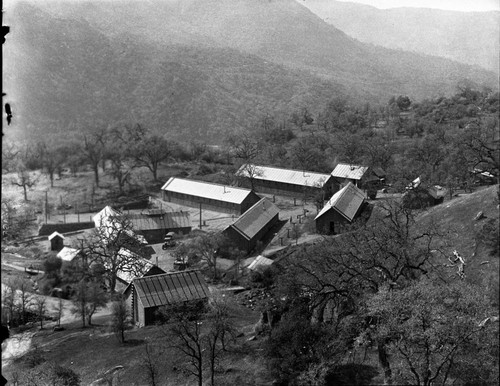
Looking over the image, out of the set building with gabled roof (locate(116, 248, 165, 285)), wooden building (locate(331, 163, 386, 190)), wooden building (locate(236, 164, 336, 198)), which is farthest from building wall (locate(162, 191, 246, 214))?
building with gabled roof (locate(116, 248, 165, 285))

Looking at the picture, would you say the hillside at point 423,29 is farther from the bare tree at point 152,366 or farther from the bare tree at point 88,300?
the bare tree at point 152,366

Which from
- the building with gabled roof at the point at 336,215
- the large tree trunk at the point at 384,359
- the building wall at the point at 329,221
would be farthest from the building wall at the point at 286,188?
the large tree trunk at the point at 384,359

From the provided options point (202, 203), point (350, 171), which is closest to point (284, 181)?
point (350, 171)

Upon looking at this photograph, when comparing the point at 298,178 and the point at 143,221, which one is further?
the point at 298,178

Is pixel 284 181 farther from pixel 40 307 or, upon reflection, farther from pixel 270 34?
pixel 270 34

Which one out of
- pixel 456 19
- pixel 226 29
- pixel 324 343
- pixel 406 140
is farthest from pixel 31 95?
pixel 456 19

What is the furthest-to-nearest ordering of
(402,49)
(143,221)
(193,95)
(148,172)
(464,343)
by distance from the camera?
1. (402,49)
2. (193,95)
3. (148,172)
4. (143,221)
5. (464,343)

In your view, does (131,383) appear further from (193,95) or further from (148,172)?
(193,95)
